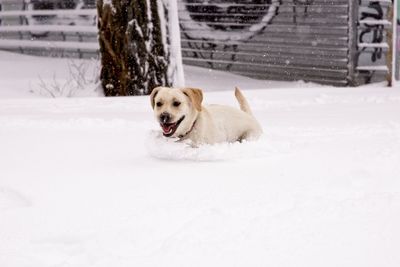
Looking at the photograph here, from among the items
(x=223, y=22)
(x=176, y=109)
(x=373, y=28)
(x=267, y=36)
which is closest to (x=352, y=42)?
(x=373, y=28)

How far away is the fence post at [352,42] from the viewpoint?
10.9 metres

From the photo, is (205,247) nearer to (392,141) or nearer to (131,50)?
(392,141)

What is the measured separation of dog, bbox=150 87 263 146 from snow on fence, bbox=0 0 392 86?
661cm

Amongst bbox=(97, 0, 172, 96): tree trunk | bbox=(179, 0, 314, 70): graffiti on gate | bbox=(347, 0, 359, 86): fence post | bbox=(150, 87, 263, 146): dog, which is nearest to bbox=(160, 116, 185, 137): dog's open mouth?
bbox=(150, 87, 263, 146): dog

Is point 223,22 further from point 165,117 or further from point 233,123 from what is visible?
point 165,117

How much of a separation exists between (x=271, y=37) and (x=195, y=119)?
8.34 meters

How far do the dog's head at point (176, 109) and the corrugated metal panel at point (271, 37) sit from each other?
7136 mm

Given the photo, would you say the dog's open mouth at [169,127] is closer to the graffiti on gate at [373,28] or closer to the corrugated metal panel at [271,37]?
the corrugated metal panel at [271,37]

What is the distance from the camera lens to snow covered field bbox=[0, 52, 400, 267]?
2861 millimetres

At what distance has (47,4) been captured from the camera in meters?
15.8

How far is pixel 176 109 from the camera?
447cm

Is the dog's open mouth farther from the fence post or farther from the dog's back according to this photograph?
the fence post

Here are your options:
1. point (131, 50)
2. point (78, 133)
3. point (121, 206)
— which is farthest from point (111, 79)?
point (121, 206)

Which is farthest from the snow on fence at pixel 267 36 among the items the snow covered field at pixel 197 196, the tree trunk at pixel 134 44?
the snow covered field at pixel 197 196
